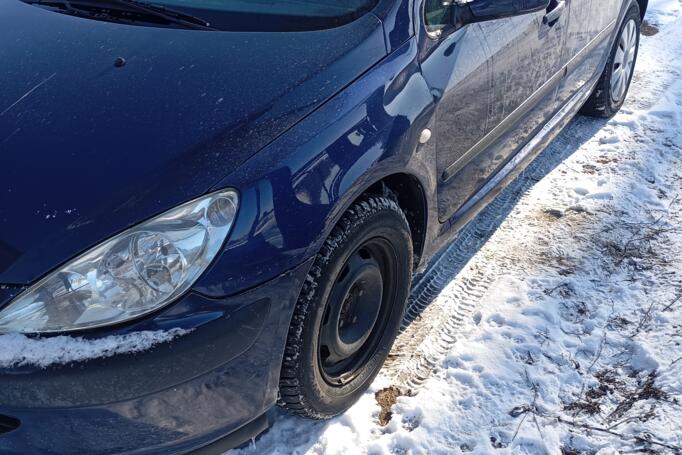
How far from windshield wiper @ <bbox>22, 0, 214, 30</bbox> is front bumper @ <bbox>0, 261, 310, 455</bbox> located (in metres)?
0.99

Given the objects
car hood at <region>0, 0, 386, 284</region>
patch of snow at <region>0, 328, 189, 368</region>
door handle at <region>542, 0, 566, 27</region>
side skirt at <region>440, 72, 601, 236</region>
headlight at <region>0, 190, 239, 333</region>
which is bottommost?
side skirt at <region>440, 72, 601, 236</region>

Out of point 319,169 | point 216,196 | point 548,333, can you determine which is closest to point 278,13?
point 319,169

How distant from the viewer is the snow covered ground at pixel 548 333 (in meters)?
2.09

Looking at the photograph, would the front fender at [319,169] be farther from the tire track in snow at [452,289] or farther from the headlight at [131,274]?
the tire track in snow at [452,289]

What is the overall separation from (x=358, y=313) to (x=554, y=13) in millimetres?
1647

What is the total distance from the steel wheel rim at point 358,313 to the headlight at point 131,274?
0.48 meters

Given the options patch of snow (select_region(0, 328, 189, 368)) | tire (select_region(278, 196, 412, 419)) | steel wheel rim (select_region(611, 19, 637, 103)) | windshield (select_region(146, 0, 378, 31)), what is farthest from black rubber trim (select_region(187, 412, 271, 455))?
steel wheel rim (select_region(611, 19, 637, 103))

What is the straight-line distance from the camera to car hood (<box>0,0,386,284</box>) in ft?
5.08

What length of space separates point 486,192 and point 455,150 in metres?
0.41

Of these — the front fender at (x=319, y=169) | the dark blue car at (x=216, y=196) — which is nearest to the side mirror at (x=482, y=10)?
the dark blue car at (x=216, y=196)

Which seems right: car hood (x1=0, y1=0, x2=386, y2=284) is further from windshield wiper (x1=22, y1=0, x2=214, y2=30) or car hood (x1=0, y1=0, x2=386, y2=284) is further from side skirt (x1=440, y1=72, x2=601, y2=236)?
side skirt (x1=440, y1=72, x2=601, y2=236)

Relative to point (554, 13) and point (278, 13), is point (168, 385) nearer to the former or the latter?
point (278, 13)

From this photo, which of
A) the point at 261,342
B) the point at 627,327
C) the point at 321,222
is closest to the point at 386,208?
Answer: the point at 321,222

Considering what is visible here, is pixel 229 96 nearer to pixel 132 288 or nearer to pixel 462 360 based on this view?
pixel 132 288
